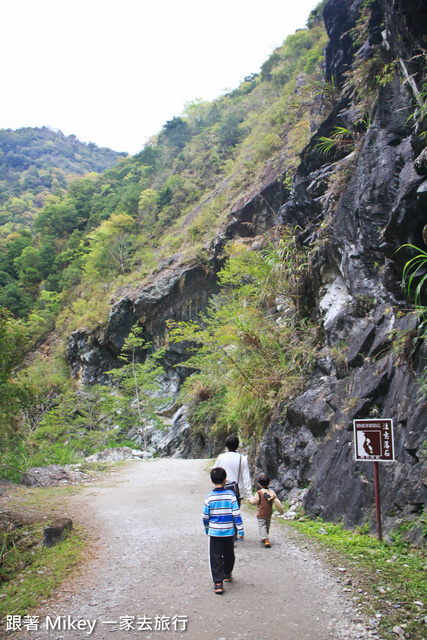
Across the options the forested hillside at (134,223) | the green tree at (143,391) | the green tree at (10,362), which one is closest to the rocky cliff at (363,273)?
the forested hillside at (134,223)

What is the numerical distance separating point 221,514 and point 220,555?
359mm

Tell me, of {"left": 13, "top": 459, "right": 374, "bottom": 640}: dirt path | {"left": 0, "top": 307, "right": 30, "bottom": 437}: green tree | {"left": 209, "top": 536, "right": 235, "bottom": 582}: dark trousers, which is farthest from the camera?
{"left": 0, "top": 307, "right": 30, "bottom": 437}: green tree

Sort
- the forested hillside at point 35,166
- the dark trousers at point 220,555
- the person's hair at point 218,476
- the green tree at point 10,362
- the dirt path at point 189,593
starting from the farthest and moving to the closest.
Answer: the forested hillside at point 35,166, the green tree at point 10,362, the person's hair at point 218,476, the dark trousers at point 220,555, the dirt path at point 189,593

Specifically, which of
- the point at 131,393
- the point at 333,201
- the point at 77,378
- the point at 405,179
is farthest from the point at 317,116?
the point at 77,378

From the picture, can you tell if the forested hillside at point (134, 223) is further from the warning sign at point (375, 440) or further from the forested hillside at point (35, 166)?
the forested hillside at point (35, 166)

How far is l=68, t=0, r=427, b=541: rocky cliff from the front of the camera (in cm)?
469

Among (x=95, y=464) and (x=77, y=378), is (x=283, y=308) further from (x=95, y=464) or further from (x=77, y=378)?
(x=77, y=378)

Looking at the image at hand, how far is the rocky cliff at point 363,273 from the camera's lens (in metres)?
4.69

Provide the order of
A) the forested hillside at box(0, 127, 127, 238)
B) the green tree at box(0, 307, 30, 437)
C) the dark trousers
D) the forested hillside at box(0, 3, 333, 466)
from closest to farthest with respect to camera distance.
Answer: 1. the dark trousers
2. the green tree at box(0, 307, 30, 437)
3. the forested hillside at box(0, 3, 333, 466)
4. the forested hillside at box(0, 127, 127, 238)

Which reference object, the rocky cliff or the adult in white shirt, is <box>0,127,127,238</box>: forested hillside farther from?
the adult in white shirt

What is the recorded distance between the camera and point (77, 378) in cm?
2638

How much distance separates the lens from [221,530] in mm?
3252

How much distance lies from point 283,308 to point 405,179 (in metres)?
5.62

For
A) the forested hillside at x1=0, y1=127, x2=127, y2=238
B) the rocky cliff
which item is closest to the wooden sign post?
the rocky cliff
